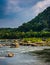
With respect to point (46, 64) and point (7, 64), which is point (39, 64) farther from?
point (7, 64)

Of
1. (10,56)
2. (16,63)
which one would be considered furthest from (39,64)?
(10,56)

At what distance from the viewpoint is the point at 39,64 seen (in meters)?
53.1

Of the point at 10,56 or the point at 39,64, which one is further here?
the point at 10,56

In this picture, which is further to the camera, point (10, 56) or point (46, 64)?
point (10, 56)

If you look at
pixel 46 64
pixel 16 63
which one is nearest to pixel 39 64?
pixel 46 64

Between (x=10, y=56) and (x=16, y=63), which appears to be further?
(x=10, y=56)

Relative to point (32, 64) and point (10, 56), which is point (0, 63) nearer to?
point (32, 64)

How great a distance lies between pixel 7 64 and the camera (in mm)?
52750

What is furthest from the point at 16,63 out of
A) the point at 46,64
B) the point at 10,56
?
the point at 10,56

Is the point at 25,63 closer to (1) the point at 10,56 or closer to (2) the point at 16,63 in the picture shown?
(2) the point at 16,63

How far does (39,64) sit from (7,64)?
6643 millimetres

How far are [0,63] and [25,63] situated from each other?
5327mm

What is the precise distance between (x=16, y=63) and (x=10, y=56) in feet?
37.9

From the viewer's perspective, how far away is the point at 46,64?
52.9 m
